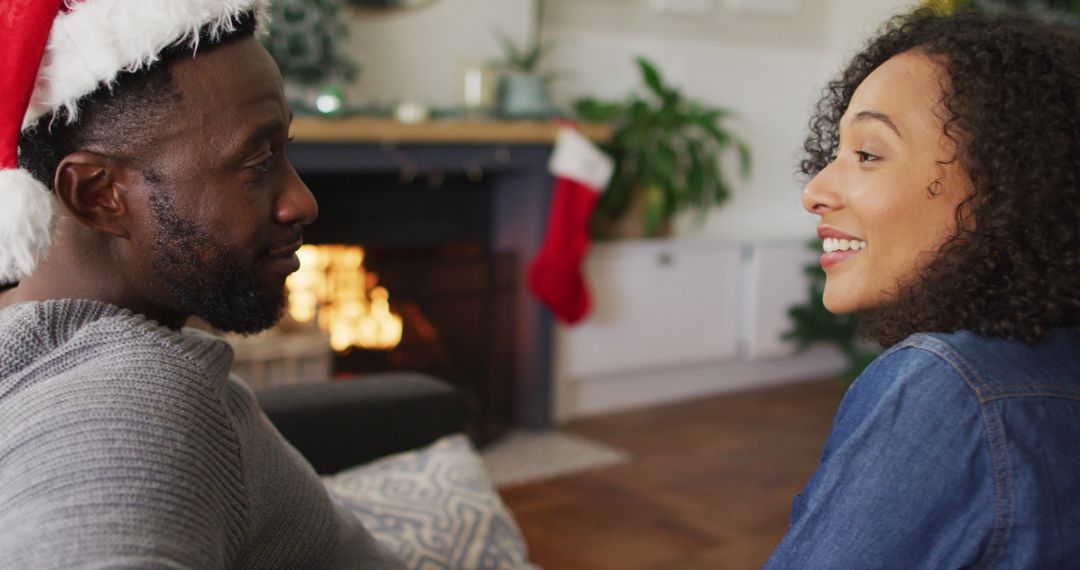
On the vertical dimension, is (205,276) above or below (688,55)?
below

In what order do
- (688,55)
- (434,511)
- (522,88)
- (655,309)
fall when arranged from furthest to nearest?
(688,55), (655,309), (522,88), (434,511)

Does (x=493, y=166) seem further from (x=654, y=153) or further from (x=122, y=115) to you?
(x=122, y=115)

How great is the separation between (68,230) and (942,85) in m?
0.84

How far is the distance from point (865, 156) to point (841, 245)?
10 centimetres

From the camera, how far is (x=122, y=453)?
2.34ft

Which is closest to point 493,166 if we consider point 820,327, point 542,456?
point 542,456

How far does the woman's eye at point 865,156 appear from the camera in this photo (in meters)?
0.95

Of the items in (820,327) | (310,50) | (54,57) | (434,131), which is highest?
(310,50)

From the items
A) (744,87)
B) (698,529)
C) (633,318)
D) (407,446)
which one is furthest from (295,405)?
(744,87)

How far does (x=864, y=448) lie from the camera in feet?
2.66

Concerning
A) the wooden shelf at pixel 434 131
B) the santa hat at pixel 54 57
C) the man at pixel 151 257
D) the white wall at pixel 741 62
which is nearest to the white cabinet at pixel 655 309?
the white wall at pixel 741 62

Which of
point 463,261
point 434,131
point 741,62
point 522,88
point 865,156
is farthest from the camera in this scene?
point 741,62

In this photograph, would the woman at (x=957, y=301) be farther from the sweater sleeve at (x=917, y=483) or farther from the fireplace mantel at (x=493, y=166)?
the fireplace mantel at (x=493, y=166)

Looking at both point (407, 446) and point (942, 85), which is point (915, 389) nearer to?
point (942, 85)
